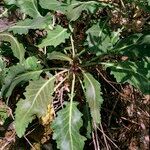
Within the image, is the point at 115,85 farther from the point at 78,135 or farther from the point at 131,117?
the point at 78,135

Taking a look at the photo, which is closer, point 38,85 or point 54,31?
point 38,85

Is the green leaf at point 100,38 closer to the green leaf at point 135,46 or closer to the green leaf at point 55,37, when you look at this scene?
the green leaf at point 135,46

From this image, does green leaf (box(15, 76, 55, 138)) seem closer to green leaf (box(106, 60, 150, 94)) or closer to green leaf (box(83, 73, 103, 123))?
green leaf (box(83, 73, 103, 123))

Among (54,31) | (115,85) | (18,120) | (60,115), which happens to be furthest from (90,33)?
(18,120)

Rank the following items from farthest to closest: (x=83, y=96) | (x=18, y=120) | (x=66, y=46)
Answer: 1. (x=66, y=46)
2. (x=83, y=96)
3. (x=18, y=120)

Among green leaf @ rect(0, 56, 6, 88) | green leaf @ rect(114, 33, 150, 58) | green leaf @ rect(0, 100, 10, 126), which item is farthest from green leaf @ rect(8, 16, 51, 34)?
green leaf @ rect(0, 100, 10, 126)

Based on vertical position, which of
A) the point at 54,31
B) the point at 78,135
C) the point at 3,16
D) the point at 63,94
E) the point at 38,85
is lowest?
the point at 78,135

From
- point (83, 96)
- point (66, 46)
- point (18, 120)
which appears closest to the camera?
point (18, 120)
